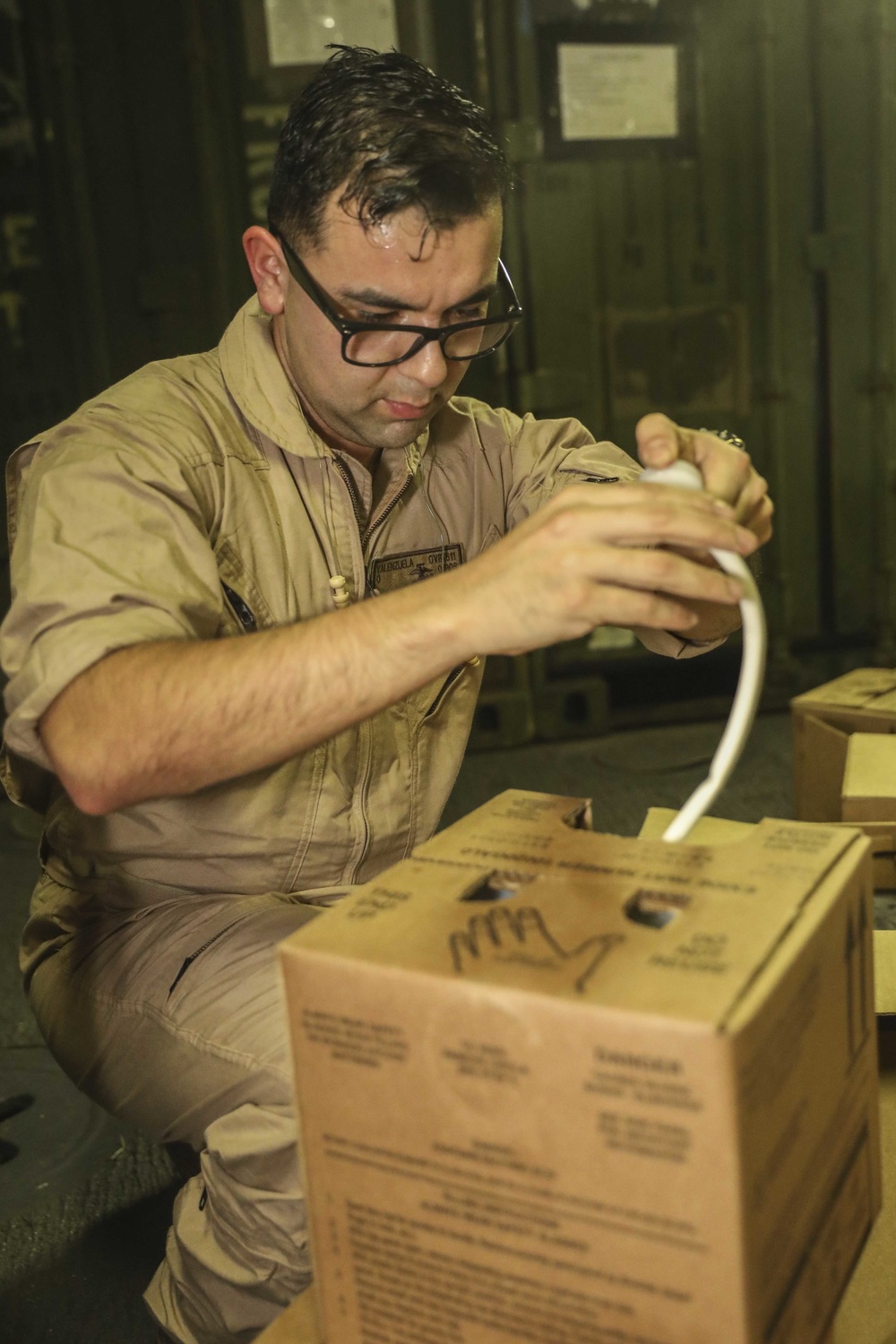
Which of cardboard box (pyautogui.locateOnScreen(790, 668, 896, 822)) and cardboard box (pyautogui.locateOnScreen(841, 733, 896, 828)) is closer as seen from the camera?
cardboard box (pyautogui.locateOnScreen(841, 733, 896, 828))

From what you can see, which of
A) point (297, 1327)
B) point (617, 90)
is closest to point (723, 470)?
point (297, 1327)

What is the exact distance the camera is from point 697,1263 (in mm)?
690

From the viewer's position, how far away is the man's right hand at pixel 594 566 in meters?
0.86

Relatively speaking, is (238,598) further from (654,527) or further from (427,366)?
(654,527)

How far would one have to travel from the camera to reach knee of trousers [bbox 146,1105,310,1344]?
1.14m

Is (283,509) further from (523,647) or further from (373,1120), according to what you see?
(373,1120)

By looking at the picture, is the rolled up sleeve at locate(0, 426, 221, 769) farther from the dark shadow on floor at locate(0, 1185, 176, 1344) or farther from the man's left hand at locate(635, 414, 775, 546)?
the dark shadow on floor at locate(0, 1185, 176, 1344)

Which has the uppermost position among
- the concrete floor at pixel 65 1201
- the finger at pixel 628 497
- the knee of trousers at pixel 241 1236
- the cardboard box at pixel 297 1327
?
the finger at pixel 628 497

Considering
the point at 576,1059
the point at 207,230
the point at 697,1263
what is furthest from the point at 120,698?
the point at 207,230

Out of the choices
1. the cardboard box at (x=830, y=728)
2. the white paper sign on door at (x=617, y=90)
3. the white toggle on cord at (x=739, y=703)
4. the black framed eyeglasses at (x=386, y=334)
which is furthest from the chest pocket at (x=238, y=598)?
the white paper sign on door at (x=617, y=90)

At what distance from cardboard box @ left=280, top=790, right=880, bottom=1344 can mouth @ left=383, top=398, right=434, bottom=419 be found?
25.2 inches

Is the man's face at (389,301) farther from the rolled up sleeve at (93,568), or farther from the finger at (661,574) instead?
the finger at (661,574)

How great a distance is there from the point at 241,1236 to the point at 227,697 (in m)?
0.55

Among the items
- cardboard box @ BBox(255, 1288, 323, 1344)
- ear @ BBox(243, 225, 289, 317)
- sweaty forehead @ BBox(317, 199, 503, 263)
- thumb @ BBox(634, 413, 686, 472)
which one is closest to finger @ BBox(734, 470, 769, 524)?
thumb @ BBox(634, 413, 686, 472)
